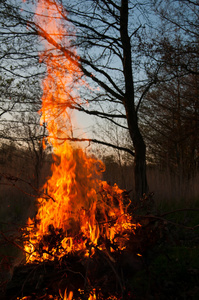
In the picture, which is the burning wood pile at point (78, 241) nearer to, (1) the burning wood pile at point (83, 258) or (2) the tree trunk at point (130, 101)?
(1) the burning wood pile at point (83, 258)

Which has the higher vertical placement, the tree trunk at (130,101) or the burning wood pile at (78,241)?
the tree trunk at (130,101)

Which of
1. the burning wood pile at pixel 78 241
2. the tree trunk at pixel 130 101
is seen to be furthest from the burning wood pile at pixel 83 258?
the tree trunk at pixel 130 101

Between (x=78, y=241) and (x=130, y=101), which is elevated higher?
(x=130, y=101)

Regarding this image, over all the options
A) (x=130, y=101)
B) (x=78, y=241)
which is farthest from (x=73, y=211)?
(x=130, y=101)

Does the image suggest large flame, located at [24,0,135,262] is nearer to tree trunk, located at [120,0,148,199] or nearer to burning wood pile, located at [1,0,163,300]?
burning wood pile, located at [1,0,163,300]

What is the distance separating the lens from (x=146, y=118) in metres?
15.0

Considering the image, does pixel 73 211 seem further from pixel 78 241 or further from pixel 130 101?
pixel 130 101

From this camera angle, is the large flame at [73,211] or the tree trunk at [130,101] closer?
the large flame at [73,211]

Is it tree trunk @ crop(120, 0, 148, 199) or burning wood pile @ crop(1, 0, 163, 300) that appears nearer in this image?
burning wood pile @ crop(1, 0, 163, 300)

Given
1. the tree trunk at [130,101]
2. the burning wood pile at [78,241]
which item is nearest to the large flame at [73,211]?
the burning wood pile at [78,241]

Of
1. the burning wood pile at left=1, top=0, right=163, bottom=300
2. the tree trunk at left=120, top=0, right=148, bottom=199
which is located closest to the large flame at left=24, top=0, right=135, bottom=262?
the burning wood pile at left=1, top=0, right=163, bottom=300

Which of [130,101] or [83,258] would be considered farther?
[130,101]

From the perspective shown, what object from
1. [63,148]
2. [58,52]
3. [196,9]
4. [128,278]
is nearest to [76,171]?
[63,148]

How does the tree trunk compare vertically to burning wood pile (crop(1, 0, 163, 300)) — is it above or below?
above
